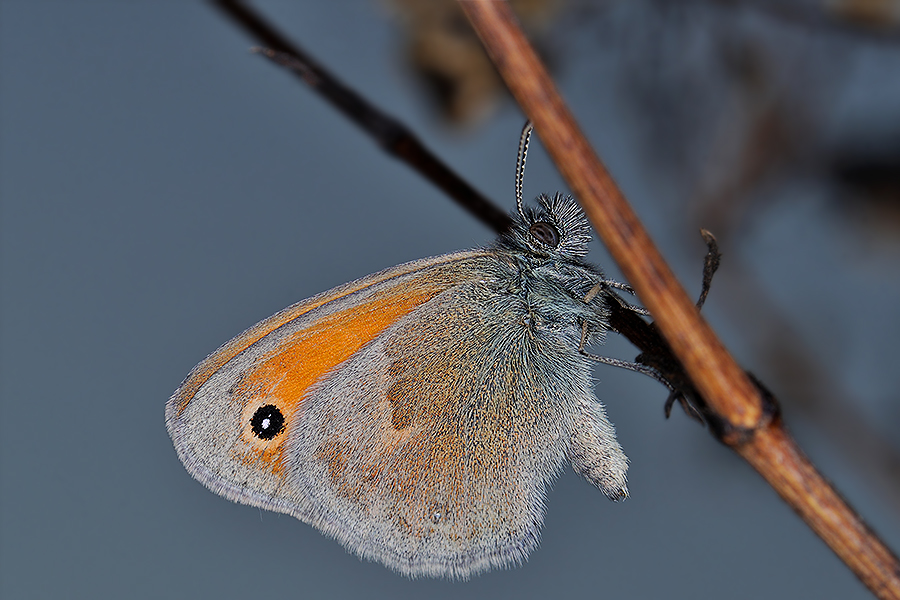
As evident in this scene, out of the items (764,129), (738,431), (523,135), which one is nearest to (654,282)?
(738,431)

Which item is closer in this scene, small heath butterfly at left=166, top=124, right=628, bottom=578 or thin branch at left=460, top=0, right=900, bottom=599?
thin branch at left=460, top=0, right=900, bottom=599

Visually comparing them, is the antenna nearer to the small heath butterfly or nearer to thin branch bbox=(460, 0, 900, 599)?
the small heath butterfly

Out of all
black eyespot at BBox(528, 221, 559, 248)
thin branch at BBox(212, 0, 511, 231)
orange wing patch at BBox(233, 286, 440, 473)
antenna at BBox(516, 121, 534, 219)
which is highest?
thin branch at BBox(212, 0, 511, 231)

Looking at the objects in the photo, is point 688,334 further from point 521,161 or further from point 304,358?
point 304,358

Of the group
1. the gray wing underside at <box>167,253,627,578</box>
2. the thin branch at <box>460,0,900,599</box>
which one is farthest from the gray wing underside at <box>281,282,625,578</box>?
the thin branch at <box>460,0,900,599</box>

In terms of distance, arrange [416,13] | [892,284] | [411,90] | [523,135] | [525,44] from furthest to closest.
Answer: [892,284]
[411,90]
[416,13]
[523,135]
[525,44]

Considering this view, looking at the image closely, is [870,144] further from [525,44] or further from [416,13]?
[525,44]
